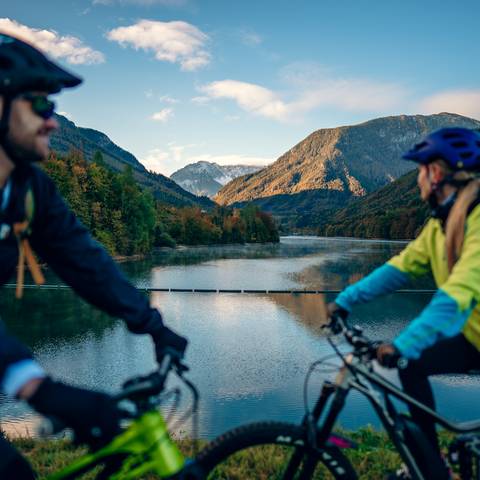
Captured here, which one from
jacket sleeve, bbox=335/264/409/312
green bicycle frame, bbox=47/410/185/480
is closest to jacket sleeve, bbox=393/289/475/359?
jacket sleeve, bbox=335/264/409/312

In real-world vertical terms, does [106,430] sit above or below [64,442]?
above

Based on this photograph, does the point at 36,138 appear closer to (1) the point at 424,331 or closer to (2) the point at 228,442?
(2) the point at 228,442

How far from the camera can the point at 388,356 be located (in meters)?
2.55

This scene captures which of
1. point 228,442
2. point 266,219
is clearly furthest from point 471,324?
point 266,219

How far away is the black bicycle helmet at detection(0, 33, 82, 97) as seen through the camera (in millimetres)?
1940

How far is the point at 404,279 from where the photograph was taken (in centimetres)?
342

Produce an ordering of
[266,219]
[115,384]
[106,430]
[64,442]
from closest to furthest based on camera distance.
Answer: [106,430] < [64,442] < [115,384] < [266,219]

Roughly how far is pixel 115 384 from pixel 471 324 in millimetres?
14756

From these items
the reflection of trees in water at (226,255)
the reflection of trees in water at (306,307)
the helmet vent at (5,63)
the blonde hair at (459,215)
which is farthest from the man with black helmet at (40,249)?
the reflection of trees in water at (226,255)

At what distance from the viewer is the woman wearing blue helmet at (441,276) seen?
2.59 m

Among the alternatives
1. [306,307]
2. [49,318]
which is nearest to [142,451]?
[49,318]

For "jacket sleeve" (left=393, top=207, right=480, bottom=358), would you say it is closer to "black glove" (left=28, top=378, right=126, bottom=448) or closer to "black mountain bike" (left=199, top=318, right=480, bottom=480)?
"black mountain bike" (left=199, top=318, right=480, bottom=480)

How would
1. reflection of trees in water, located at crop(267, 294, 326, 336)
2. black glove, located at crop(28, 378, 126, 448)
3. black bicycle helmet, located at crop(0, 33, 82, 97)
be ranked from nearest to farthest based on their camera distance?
black glove, located at crop(28, 378, 126, 448) → black bicycle helmet, located at crop(0, 33, 82, 97) → reflection of trees in water, located at crop(267, 294, 326, 336)

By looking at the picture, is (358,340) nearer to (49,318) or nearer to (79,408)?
(79,408)
